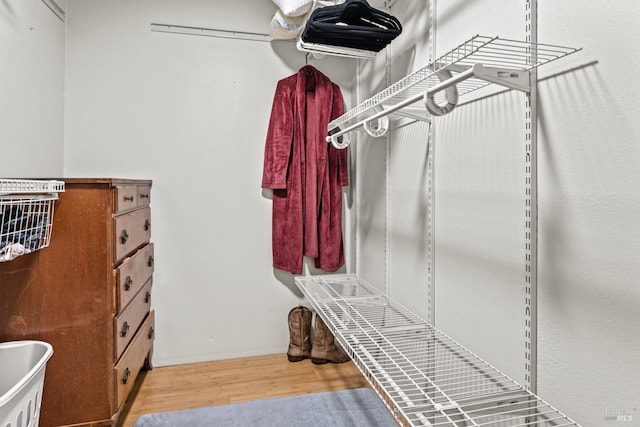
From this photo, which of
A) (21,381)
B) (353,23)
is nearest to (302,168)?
(353,23)

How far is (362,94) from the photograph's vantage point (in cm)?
252

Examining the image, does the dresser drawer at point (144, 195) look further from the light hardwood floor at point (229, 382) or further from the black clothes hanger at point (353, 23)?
the black clothes hanger at point (353, 23)

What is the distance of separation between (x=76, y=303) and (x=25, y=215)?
1.28 feet

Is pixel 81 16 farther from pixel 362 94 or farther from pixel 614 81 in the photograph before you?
pixel 614 81

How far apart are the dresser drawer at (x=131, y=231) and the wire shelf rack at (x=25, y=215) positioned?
9.3 inches

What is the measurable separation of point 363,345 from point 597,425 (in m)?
0.68

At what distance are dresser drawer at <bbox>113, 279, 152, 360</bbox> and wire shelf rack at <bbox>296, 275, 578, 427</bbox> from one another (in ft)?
2.77

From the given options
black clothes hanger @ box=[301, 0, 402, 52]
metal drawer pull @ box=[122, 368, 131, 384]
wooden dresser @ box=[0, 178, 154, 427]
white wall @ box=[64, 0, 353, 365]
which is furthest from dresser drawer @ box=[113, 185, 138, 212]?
black clothes hanger @ box=[301, 0, 402, 52]

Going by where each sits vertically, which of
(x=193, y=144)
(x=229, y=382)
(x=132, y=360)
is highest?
(x=193, y=144)

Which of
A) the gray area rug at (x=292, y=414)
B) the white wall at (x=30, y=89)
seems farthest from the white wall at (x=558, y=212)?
the white wall at (x=30, y=89)

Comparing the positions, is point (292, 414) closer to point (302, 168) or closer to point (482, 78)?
point (302, 168)

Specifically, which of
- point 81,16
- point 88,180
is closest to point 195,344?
point 88,180

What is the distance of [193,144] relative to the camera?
2.45 metres

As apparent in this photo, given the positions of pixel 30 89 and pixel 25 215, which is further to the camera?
pixel 30 89
